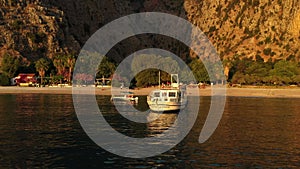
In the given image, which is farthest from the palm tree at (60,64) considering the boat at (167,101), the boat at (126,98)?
the boat at (167,101)

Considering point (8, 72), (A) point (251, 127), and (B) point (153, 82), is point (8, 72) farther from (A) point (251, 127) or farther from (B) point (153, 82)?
(A) point (251, 127)

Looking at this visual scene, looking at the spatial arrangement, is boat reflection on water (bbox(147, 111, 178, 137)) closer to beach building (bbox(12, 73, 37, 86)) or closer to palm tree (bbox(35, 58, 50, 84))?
palm tree (bbox(35, 58, 50, 84))

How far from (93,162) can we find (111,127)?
2199 centimetres

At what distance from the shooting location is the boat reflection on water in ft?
184

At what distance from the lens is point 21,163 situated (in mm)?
35688

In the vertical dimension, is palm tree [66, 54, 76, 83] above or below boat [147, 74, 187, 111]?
above

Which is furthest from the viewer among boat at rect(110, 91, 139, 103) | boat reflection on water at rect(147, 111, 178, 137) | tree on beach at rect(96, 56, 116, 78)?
tree on beach at rect(96, 56, 116, 78)

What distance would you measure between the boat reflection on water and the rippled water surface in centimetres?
13

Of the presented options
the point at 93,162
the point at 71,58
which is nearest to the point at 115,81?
the point at 71,58

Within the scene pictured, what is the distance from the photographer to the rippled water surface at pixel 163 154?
119ft

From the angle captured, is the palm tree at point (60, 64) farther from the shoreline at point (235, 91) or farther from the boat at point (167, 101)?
the boat at point (167, 101)

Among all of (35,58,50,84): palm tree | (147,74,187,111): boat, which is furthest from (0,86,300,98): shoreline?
(147,74,187,111): boat

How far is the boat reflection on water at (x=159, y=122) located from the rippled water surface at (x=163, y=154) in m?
0.13

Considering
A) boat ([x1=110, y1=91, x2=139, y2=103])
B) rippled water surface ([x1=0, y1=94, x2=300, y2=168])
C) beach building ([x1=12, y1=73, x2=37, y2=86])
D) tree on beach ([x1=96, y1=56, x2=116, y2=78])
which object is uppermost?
tree on beach ([x1=96, y1=56, x2=116, y2=78])
